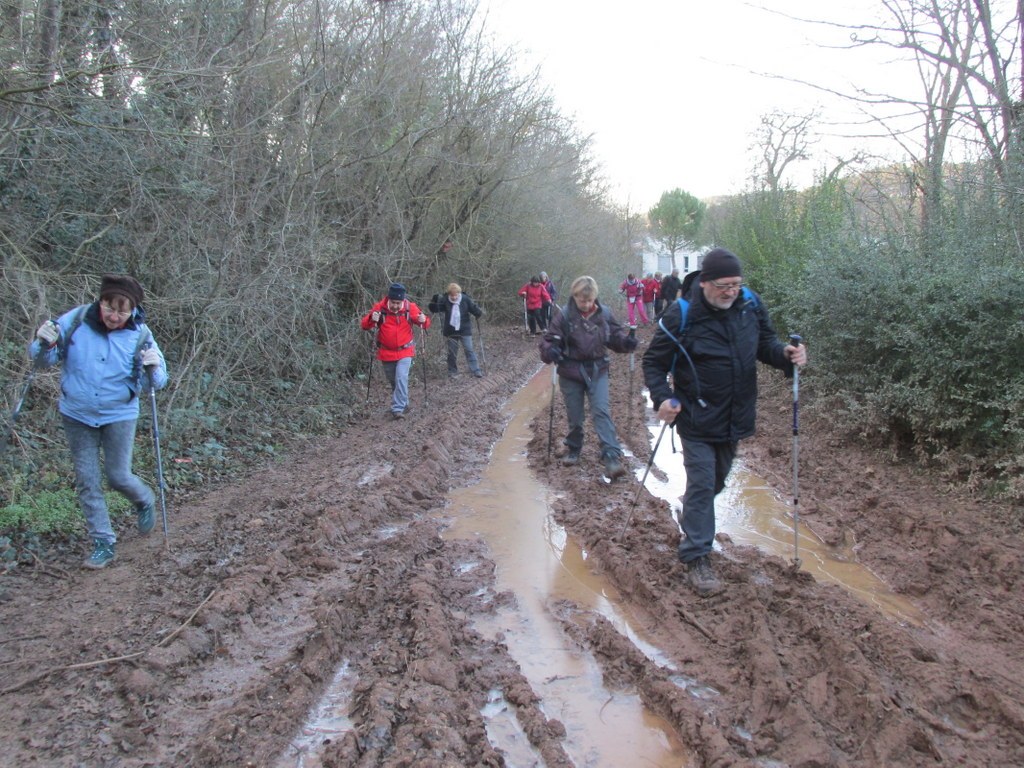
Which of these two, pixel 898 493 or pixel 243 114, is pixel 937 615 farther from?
pixel 243 114

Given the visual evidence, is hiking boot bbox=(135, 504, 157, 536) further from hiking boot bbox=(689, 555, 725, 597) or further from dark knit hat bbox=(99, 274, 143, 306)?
hiking boot bbox=(689, 555, 725, 597)

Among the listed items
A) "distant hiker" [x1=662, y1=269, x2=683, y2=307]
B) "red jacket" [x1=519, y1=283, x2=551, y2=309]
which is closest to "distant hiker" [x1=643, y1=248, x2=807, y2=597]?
"red jacket" [x1=519, y1=283, x2=551, y2=309]

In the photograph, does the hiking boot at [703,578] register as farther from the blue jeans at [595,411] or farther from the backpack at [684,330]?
the blue jeans at [595,411]

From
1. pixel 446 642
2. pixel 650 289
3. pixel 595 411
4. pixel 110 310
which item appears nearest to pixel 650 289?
pixel 650 289

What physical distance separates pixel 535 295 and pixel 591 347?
1516 centimetres

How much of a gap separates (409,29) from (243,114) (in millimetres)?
4442

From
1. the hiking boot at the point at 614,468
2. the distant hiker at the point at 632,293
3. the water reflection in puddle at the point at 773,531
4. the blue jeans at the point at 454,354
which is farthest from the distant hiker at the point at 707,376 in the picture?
the distant hiker at the point at 632,293

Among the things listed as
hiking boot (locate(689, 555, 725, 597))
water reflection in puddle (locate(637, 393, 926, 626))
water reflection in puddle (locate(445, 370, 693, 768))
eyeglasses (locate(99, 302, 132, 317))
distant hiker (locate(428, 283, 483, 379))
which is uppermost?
eyeglasses (locate(99, 302, 132, 317))

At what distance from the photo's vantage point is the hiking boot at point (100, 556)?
5.49 metres

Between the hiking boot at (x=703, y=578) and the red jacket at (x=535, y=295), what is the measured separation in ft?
58.9

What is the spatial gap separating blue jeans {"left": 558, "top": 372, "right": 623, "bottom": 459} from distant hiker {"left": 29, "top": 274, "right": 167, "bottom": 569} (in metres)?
4.07

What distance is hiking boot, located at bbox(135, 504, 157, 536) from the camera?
611 centimetres

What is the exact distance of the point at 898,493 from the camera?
7.07 metres

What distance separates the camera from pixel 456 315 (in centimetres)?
1529
